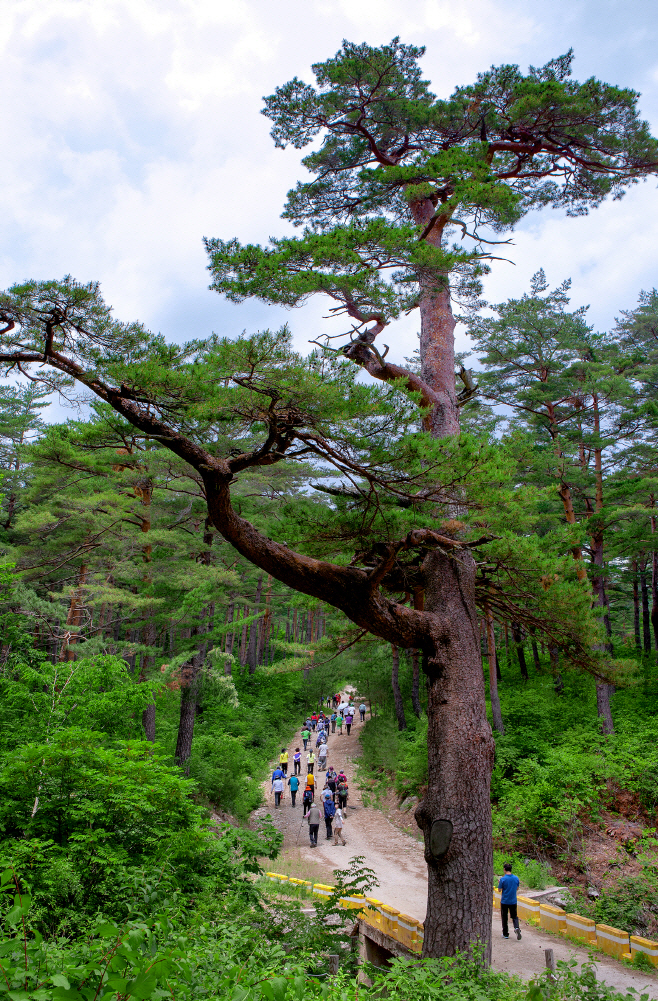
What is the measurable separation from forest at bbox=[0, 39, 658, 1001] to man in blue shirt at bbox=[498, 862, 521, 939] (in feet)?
4.39

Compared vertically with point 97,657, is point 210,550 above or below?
above

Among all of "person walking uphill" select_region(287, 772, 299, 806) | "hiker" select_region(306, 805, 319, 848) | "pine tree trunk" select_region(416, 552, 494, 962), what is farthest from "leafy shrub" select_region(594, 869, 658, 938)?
"person walking uphill" select_region(287, 772, 299, 806)

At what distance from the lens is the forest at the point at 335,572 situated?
3.87 m

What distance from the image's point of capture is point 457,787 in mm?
5656

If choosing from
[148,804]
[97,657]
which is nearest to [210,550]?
[97,657]

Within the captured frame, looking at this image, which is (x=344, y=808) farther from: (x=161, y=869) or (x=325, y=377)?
(x=325, y=377)

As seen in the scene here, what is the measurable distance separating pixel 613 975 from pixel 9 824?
693 cm

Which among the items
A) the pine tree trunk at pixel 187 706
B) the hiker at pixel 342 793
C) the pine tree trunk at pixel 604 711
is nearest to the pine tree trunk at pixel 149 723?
the pine tree trunk at pixel 187 706

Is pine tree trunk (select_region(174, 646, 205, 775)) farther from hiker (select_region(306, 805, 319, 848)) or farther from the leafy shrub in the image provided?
the leafy shrub

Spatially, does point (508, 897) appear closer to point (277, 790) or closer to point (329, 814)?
point (329, 814)

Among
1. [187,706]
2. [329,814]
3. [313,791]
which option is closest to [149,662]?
[187,706]

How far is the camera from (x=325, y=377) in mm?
4891

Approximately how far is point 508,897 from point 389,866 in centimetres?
425

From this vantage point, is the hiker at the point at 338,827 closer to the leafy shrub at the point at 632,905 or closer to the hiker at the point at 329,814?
the hiker at the point at 329,814
